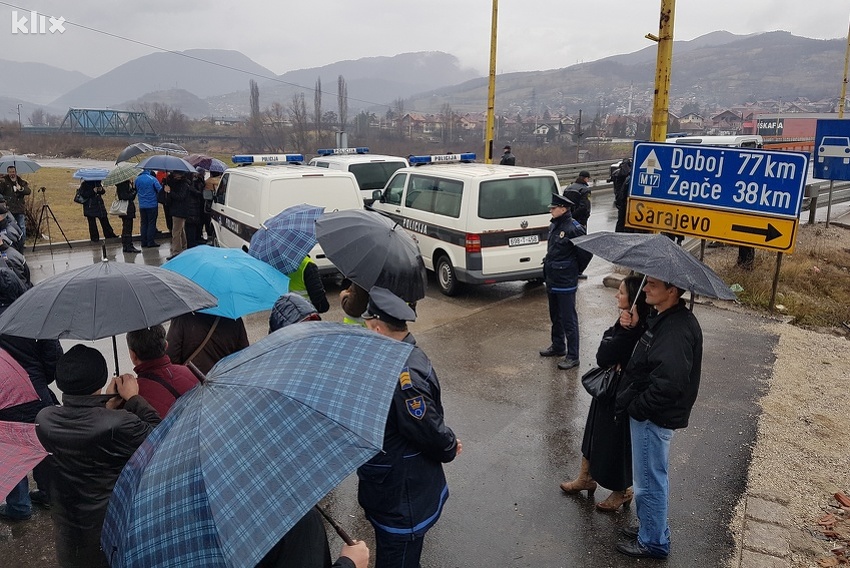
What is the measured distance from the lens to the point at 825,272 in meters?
11.4

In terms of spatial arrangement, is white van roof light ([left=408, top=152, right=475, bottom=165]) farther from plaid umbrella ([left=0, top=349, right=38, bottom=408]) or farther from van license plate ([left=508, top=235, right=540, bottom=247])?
plaid umbrella ([left=0, top=349, right=38, bottom=408])

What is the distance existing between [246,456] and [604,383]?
297cm

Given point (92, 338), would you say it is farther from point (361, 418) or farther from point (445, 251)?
point (445, 251)

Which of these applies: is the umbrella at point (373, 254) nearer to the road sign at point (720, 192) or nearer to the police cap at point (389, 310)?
the police cap at point (389, 310)

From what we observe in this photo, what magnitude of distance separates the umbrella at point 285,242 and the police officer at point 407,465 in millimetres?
2385

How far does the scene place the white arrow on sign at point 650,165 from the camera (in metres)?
7.91

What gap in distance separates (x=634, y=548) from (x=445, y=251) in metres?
6.38

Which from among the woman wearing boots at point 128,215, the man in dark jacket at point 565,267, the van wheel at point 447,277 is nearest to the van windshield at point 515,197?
the van wheel at point 447,277

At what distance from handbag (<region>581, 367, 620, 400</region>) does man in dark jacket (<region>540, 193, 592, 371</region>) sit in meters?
2.64

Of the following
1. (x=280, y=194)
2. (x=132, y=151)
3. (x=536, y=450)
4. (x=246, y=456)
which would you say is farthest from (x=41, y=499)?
(x=132, y=151)

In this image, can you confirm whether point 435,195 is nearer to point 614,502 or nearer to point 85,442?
point 614,502

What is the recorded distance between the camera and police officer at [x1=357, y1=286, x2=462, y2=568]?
275cm

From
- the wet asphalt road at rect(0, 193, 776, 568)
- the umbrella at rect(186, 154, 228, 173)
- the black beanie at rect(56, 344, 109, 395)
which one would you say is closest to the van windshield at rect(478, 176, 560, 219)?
the wet asphalt road at rect(0, 193, 776, 568)

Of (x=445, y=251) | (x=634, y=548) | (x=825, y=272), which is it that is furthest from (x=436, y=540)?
(x=825, y=272)
